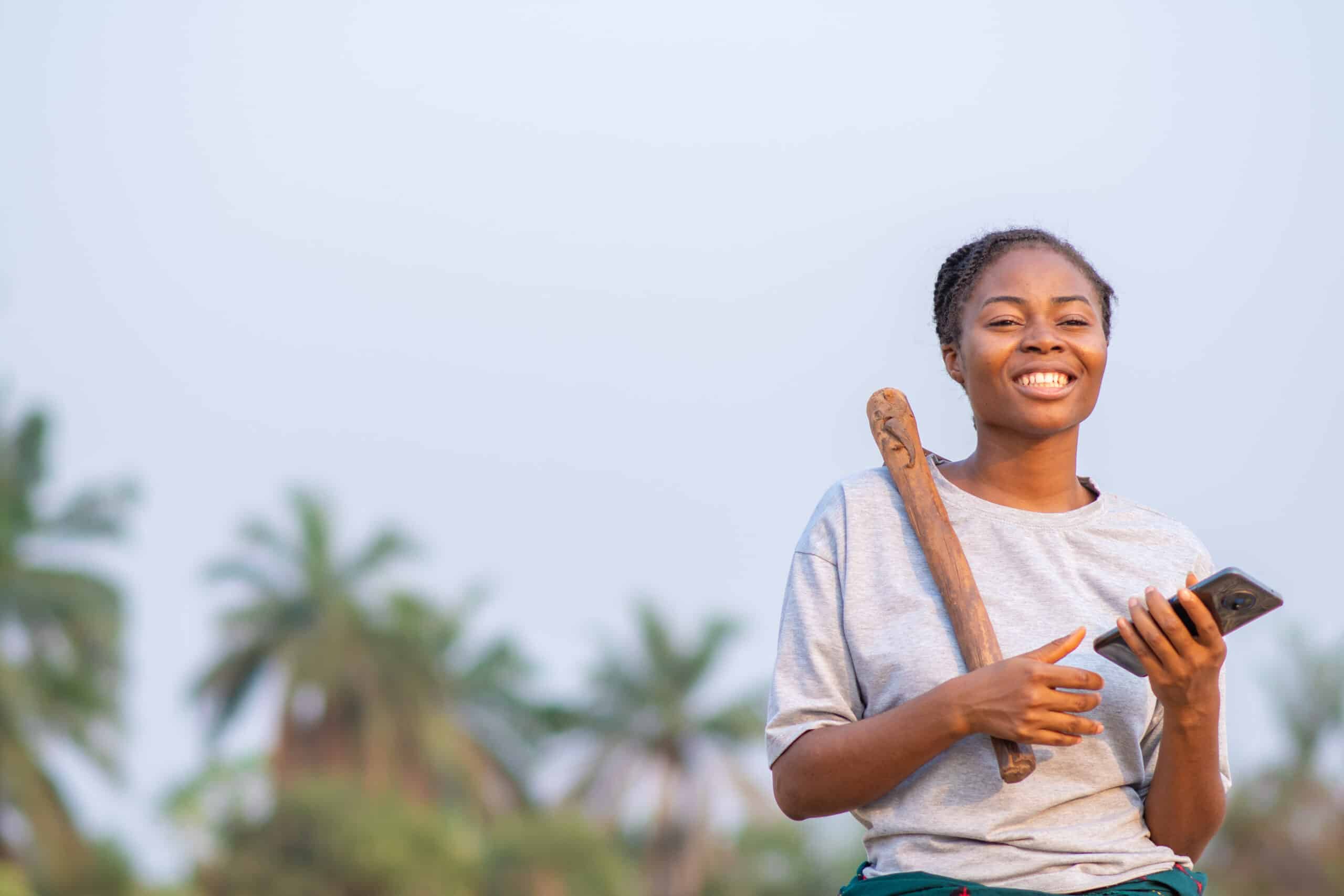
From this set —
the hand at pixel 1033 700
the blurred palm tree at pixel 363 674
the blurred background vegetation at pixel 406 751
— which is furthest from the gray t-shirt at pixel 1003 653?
the blurred palm tree at pixel 363 674

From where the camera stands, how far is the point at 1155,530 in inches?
130

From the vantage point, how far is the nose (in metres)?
3.21

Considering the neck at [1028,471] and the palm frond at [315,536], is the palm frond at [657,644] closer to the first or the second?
the palm frond at [315,536]

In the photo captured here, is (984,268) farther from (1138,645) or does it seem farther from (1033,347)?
(1138,645)

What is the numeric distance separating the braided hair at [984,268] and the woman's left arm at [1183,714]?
2.41 ft

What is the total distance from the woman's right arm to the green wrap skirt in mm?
140

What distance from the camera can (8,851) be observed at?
104ft

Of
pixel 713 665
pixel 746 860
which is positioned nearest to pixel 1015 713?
pixel 746 860

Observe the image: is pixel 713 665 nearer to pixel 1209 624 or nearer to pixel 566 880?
pixel 566 880

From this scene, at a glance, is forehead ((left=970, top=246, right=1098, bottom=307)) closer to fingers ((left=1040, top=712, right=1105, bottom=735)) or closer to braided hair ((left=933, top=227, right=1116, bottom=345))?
braided hair ((left=933, top=227, right=1116, bottom=345))

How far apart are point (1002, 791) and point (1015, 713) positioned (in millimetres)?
225

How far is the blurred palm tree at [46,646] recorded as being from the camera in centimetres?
3212

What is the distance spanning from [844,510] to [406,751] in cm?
3611

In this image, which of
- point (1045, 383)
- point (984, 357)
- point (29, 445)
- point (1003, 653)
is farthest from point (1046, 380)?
point (29, 445)
